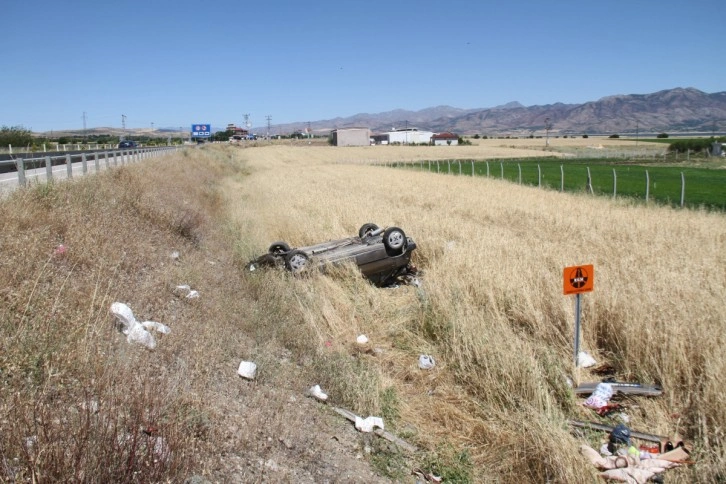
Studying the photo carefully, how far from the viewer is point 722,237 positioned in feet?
37.6

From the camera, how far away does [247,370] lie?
5.84 metres

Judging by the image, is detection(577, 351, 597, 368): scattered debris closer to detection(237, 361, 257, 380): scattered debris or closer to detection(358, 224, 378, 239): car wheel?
detection(237, 361, 257, 380): scattered debris

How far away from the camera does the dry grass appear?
3904mm

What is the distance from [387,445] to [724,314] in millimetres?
3808

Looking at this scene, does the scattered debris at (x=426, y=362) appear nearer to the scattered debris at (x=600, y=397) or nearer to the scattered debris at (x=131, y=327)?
the scattered debris at (x=600, y=397)

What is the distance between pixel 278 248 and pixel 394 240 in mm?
2346

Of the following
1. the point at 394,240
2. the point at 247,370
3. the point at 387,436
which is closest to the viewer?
the point at 387,436

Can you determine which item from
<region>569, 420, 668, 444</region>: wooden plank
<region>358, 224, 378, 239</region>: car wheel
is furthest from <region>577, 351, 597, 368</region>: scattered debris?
<region>358, 224, 378, 239</region>: car wheel

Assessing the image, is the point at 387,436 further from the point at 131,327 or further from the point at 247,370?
the point at 131,327

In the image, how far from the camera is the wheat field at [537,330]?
510 cm

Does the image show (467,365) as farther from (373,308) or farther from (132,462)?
(132,462)

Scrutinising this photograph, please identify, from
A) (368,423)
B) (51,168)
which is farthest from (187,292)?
(51,168)

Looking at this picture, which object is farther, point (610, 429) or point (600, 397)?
point (600, 397)

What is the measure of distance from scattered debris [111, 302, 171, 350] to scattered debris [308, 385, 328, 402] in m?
1.65
